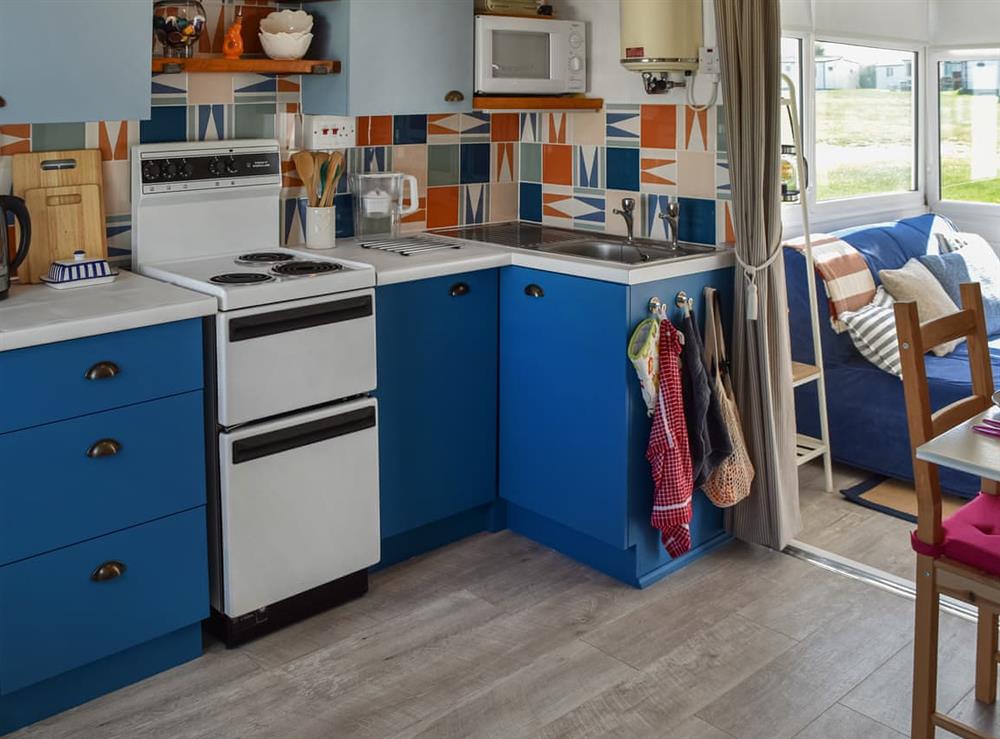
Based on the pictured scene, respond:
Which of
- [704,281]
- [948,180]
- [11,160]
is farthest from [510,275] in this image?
[948,180]

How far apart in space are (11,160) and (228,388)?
80cm

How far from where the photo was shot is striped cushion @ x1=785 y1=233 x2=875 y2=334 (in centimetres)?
396

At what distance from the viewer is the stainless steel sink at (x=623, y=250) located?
325 cm

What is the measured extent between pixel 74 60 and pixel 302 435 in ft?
3.41

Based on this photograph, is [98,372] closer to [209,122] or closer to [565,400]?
[209,122]

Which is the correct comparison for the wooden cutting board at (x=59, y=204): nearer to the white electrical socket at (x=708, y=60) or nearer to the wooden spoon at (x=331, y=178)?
the wooden spoon at (x=331, y=178)

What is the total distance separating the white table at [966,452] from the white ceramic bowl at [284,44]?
2.02 meters

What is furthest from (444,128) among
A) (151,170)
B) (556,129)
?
(151,170)

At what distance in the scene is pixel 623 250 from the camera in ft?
11.4

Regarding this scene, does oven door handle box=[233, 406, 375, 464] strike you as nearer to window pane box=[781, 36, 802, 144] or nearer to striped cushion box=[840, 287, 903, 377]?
→ striped cushion box=[840, 287, 903, 377]

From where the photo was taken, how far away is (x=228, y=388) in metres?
2.60

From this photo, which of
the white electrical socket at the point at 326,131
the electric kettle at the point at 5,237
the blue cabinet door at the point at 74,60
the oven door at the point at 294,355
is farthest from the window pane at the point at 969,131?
the electric kettle at the point at 5,237

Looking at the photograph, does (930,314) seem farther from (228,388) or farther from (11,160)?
(11,160)

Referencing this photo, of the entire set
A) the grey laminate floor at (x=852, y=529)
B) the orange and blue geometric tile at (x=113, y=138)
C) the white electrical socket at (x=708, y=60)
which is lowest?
the grey laminate floor at (x=852, y=529)
